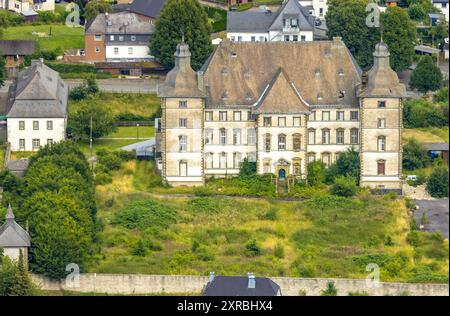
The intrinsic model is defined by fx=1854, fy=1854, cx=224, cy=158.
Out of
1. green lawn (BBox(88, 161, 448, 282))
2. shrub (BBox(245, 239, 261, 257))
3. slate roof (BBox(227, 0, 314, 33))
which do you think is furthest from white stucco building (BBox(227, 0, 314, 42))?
shrub (BBox(245, 239, 261, 257))

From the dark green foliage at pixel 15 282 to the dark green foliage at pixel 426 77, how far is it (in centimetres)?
4827

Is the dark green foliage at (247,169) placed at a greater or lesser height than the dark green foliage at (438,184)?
greater

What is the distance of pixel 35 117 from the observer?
380 ft

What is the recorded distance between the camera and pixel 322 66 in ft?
368

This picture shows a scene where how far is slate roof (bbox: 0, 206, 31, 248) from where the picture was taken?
89625 mm

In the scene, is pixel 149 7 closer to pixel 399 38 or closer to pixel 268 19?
pixel 268 19

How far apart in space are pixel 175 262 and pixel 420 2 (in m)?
60.5

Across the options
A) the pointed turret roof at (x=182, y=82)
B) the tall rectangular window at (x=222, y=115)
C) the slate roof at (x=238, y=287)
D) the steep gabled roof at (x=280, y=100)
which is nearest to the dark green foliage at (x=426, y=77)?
the steep gabled roof at (x=280, y=100)

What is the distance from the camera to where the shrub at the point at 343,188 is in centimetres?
10669

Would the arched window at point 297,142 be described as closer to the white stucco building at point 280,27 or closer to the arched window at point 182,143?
the arched window at point 182,143

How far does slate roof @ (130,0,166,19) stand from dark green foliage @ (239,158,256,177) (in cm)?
2921

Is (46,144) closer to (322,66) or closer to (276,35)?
(322,66)

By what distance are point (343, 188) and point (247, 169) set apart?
6902 millimetres
